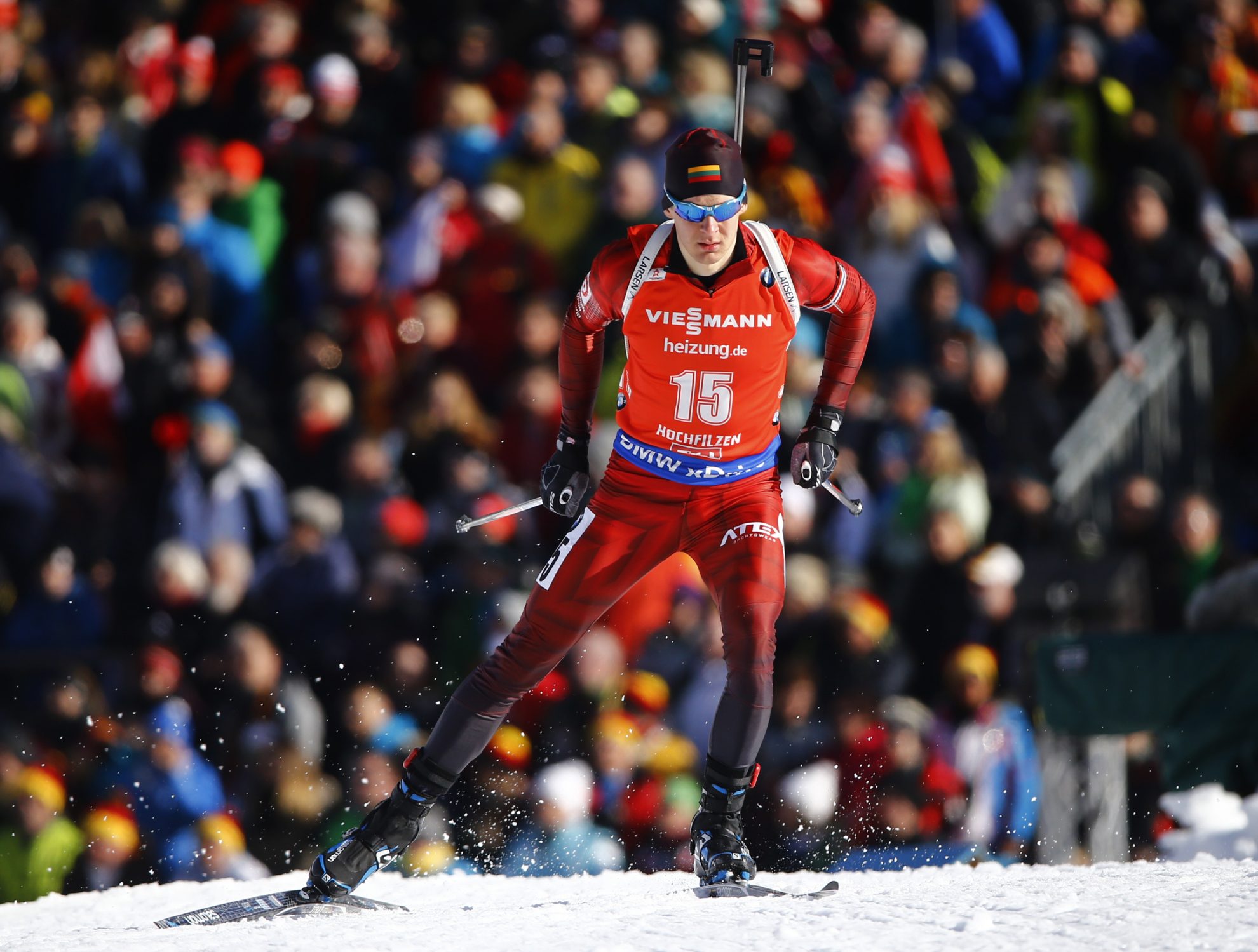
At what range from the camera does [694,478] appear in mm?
5781

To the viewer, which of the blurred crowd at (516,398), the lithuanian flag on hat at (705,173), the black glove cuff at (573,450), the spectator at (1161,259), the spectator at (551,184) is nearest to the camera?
the lithuanian flag on hat at (705,173)

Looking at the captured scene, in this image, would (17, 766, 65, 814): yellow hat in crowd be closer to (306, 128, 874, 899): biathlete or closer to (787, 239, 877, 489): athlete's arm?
(306, 128, 874, 899): biathlete

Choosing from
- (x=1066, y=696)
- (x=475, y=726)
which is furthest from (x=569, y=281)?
(x=475, y=726)

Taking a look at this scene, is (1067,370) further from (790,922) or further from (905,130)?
(790,922)

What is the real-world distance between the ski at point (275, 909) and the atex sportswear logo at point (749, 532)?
5.58ft

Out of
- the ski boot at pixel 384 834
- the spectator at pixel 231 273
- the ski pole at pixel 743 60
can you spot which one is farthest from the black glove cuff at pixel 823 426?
the spectator at pixel 231 273

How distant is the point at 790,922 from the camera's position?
16.0 feet

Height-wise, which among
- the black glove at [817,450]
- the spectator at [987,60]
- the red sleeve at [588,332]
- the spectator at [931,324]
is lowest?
the black glove at [817,450]

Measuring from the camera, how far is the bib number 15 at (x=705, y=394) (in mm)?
5660

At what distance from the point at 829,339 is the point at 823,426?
32 centimetres

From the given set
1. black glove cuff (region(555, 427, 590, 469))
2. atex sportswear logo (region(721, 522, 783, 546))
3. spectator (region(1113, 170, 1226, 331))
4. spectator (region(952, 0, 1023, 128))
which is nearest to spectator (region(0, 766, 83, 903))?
black glove cuff (region(555, 427, 590, 469))

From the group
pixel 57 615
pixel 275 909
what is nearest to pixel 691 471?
pixel 275 909

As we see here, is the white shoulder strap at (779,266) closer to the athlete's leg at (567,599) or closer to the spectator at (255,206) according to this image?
the athlete's leg at (567,599)

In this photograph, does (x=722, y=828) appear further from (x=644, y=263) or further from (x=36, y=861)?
(x=36, y=861)
